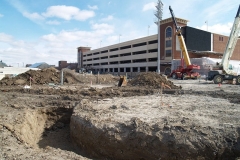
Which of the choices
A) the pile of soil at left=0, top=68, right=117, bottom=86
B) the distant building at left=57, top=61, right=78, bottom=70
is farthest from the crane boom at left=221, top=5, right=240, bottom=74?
the distant building at left=57, top=61, right=78, bottom=70

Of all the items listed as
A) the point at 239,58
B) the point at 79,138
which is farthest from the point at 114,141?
the point at 239,58

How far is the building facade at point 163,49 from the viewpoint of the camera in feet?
134

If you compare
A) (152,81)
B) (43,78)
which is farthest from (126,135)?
(43,78)

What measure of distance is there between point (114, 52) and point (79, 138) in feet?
182

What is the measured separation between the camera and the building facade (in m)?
40.8

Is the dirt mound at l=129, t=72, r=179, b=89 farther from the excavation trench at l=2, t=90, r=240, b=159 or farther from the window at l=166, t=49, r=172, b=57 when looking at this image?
the window at l=166, t=49, r=172, b=57

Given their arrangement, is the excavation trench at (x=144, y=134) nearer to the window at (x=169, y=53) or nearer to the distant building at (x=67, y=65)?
the window at (x=169, y=53)

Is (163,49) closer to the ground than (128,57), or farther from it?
farther from it

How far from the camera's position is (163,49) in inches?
1679

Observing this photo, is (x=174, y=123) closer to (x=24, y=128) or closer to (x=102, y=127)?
(x=102, y=127)

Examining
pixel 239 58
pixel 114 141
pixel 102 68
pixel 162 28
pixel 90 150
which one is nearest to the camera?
pixel 114 141

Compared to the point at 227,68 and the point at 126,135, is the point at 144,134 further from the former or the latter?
the point at 227,68

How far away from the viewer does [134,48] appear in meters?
51.7

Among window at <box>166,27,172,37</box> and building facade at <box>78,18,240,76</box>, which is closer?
building facade at <box>78,18,240,76</box>
